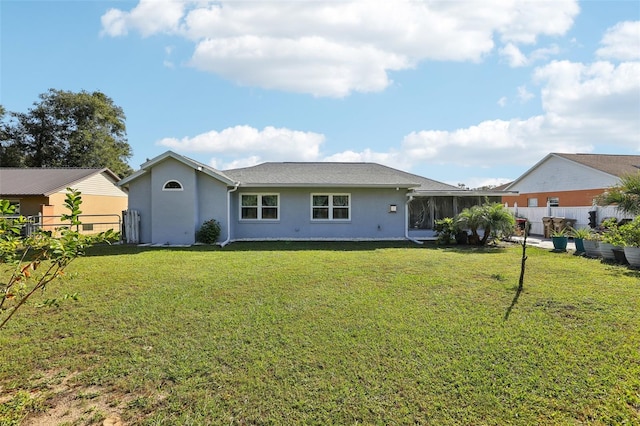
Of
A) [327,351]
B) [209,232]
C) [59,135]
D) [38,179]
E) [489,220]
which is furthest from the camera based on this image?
[59,135]

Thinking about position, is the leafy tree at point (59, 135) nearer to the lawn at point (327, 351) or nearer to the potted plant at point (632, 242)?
the lawn at point (327, 351)

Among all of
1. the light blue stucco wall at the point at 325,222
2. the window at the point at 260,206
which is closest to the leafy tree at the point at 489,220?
the light blue stucco wall at the point at 325,222

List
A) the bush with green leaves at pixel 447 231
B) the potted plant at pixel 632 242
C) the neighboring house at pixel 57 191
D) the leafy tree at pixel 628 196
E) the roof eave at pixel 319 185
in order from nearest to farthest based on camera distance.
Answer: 1. the potted plant at pixel 632 242
2. the leafy tree at pixel 628 196
3. the bush with green leaves at pixel 447 231
4. the roof eave at pixel 319 185
5. the neighboring house at pixel 57 191

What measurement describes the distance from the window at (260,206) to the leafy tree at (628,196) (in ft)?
38.8

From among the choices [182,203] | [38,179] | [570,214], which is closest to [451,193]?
[570,214]

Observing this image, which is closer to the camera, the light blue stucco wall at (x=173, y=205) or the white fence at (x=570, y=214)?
the light blue stucco wall at (x=173, y=205)

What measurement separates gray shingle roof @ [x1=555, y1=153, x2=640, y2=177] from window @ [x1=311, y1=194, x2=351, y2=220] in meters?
15.3

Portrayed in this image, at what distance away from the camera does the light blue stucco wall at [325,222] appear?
15.7 m

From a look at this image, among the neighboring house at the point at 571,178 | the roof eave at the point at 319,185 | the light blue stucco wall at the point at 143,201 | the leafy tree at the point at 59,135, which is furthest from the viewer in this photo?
the leafy tree at the point at 59,135

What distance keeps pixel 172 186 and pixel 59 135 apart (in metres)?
30.3

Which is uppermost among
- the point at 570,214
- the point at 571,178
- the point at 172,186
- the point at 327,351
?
the point at 571,178

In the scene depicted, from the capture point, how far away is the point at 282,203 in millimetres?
15773

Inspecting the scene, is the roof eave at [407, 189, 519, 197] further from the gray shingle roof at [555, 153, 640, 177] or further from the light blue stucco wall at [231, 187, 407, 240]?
the gray shingle roof at [555, 153, 640, 177]

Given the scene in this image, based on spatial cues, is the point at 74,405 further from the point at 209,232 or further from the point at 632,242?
the point at 632,242
